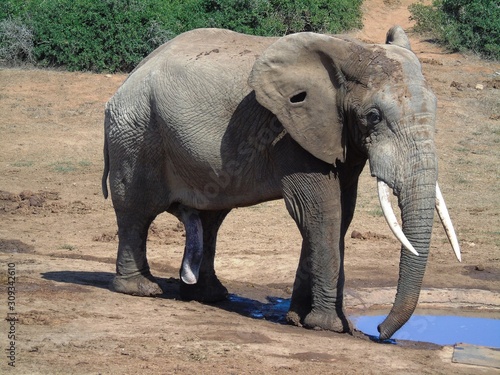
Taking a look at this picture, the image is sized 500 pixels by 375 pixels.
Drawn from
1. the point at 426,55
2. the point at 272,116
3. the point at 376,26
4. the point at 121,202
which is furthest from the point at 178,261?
the point at 376,26

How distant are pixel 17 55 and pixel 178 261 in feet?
34.5

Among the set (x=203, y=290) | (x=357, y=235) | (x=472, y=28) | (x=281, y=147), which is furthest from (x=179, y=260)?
(x=472, y=28)

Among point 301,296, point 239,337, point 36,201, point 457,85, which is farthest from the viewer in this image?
point 457,85

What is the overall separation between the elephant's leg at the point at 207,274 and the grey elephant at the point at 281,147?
0.01 m

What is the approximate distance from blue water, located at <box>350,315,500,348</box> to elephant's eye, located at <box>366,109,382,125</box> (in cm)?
216

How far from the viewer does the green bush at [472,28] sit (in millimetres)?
21734

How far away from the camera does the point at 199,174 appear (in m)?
8.47

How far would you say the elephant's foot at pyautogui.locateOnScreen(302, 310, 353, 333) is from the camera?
8.01 meters

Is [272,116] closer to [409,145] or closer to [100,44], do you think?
[409,145]

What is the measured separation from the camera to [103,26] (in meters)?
19.7

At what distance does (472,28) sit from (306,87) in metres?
15.3

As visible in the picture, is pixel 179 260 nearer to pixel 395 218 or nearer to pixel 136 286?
pixel 136 286

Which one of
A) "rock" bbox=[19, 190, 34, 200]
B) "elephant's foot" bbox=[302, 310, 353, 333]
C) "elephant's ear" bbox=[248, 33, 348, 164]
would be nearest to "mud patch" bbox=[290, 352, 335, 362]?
"elephant's foot" bbox=[302, 310, 353, 333]

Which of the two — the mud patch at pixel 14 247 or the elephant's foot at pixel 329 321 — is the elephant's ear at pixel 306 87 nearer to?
the elephant's foot at pixel 329 321
